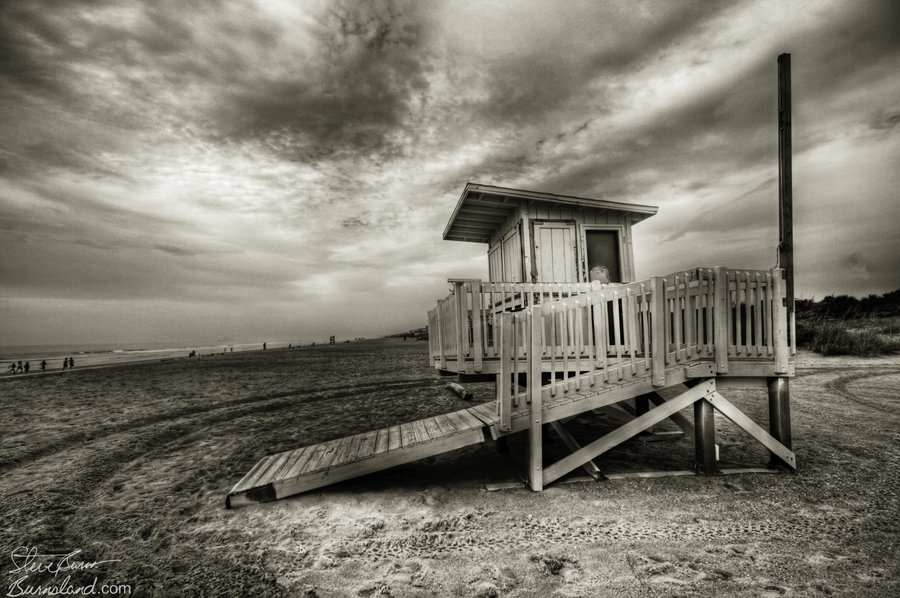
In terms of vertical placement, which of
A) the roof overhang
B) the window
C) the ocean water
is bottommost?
the ocean water

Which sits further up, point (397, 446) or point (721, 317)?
point (721, 317)

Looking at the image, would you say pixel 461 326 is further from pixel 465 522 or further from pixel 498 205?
pixel 498 205

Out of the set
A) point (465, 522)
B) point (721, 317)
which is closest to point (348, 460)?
point (465, 522)

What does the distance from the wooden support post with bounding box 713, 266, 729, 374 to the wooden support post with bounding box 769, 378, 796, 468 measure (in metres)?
1.02

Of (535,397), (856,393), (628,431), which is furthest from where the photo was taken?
(856,393)

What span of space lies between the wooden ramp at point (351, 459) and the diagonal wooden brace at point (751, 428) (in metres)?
3.25

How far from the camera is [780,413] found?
20.0 feet

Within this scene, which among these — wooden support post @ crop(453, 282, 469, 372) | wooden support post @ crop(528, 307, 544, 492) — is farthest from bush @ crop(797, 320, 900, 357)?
wooden support post @ crop(453, 282, 469, 372)

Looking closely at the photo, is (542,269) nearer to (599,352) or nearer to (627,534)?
(599,352)

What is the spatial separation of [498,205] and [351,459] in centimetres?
640

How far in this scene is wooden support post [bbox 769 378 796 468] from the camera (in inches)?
237

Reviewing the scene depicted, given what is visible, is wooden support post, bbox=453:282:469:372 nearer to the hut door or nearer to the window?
the hut door

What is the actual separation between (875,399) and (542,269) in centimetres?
1026

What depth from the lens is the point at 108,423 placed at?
33.3 ft
